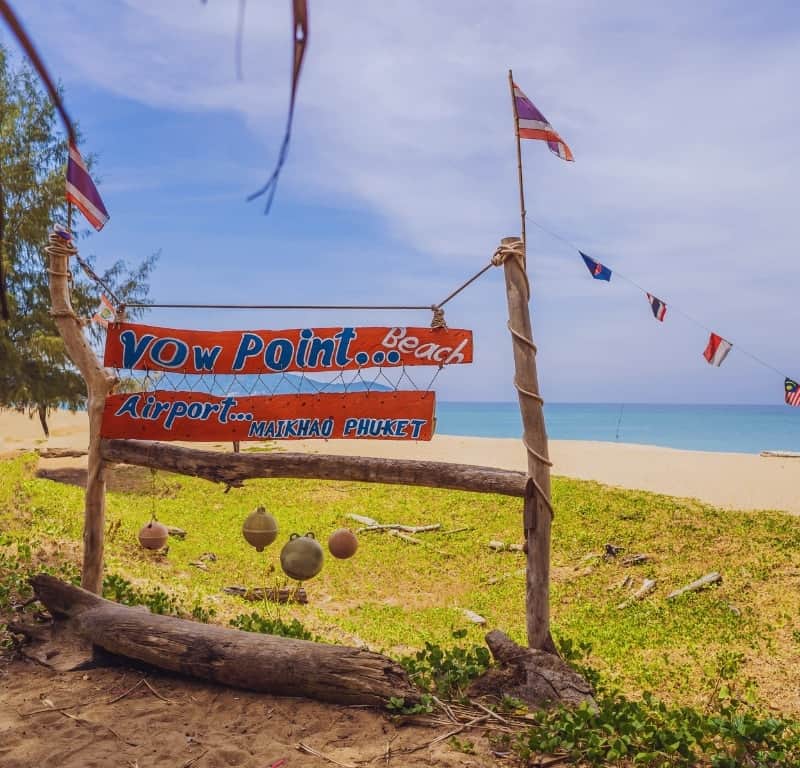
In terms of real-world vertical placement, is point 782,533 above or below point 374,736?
above

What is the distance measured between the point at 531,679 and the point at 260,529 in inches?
112

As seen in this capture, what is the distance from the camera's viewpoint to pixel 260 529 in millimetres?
6812

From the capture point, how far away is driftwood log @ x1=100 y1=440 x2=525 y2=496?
6.46 m

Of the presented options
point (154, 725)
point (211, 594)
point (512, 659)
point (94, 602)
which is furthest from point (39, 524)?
point (512, 659)

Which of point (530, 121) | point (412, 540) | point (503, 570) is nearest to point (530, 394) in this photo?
point (530, 121)

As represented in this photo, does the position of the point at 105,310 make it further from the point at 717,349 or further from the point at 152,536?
the point at 717,349

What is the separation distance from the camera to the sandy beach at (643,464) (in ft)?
56.2

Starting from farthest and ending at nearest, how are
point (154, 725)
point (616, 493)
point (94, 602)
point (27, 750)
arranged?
1. point (616, 493)
2. point (94, 602)
3. point (154, 725)
4. point (27, 750)

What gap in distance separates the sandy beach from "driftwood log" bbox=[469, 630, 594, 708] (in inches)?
433

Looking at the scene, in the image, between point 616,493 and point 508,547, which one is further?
point 616,493

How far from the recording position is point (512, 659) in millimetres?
5758

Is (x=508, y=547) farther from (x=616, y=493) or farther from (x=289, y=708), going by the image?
(x=289, y=708)

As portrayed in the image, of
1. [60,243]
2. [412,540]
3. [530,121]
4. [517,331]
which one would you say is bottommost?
[412,540]

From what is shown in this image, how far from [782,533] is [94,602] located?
1142 centimetres
